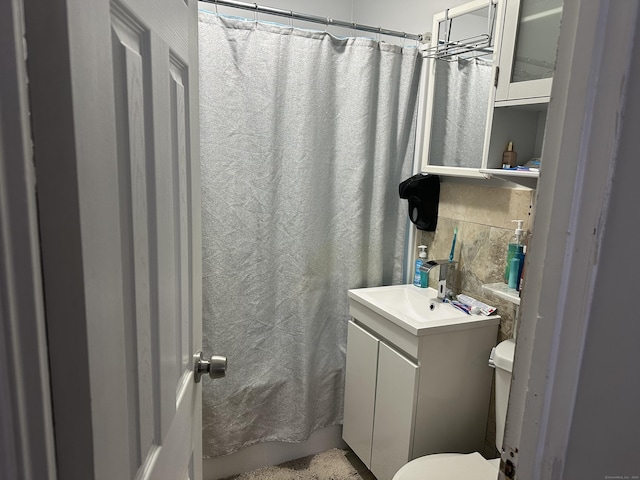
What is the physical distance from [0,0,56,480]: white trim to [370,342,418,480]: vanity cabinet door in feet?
4.74

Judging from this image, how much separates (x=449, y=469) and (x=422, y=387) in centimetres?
30

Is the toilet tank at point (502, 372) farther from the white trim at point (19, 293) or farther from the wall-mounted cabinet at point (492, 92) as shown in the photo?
the white trim at point (19, 293)

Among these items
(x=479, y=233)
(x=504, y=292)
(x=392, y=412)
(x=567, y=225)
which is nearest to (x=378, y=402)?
(x=392, y=412)

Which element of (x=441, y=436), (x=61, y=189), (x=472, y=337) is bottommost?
(x=441, y=436)

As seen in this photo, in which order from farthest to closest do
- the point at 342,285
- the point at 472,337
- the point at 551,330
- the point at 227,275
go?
the point at 342,285 < the point at 227,275 < the point at 472,337 < the point at 551,330

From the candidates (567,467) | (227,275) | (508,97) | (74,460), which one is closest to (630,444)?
(567,467)

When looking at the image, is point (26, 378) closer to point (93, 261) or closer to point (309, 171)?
point (93, 261)

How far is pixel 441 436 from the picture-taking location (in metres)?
1.79

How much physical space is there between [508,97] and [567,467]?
1.26 metres

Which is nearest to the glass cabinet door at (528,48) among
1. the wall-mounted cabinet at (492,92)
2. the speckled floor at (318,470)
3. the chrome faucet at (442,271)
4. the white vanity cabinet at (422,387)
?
the wall-mounted cabinet at (492,92)

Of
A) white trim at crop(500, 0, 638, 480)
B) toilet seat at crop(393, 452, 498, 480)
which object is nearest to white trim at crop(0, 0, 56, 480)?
white trim at crop(500, 0, 638, 480)

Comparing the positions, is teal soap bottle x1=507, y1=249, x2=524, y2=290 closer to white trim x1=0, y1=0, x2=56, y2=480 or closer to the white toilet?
the white toilet

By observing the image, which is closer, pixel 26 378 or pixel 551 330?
pixel 26 378

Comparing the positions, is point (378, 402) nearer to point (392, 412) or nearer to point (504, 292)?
point (392, 412)
